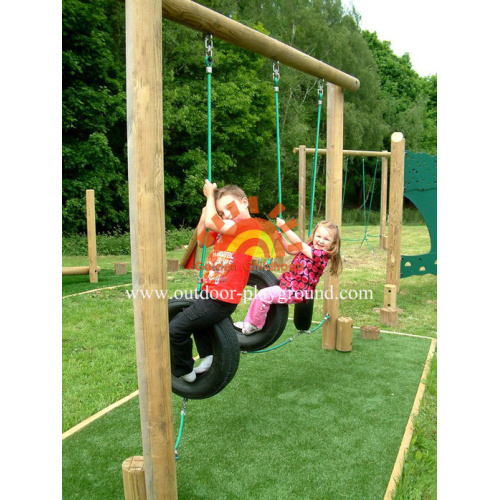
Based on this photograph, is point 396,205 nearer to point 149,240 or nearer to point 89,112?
point 149,240

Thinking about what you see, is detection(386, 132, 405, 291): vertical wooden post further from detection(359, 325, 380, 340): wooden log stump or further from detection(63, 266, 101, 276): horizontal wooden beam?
detection(63, 266, 101, 276): horizontal wooden beam

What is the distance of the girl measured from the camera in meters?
3.31

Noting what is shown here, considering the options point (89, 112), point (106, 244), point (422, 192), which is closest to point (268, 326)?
point (422, 192)

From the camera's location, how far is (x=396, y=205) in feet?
19.7

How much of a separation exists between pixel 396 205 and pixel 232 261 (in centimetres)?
396

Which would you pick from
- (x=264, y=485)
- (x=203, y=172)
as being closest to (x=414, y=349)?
(x=264, y=485)

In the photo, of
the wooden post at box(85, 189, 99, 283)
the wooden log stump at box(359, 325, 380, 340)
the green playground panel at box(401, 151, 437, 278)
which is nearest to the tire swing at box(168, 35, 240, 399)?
the wooden log stump at box(359, 325, 380, 340)

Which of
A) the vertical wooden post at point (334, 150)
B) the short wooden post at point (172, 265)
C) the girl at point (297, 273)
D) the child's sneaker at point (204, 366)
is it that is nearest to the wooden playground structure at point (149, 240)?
the child's sneaker at point (204, 366)

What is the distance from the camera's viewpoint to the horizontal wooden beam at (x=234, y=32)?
7.68ft

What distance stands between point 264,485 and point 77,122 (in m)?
14.5

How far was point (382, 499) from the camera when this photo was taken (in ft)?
7.75

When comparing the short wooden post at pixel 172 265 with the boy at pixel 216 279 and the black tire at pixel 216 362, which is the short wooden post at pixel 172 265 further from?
the black tire at pixel 216 362

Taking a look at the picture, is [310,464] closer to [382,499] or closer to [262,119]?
[382,499]

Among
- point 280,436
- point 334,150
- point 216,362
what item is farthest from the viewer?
point 334,150
